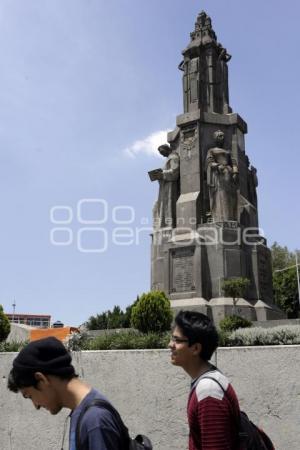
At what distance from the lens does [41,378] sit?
8.16 ft

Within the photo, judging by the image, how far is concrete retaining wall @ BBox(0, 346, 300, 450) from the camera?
241 inches

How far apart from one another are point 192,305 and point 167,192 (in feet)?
19.2

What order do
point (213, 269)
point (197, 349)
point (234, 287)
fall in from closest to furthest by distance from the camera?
point (197, 349) → point (234, 287) → point (213, 269)

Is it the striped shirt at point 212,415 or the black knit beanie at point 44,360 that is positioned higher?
the black knit beanie at point 44,360

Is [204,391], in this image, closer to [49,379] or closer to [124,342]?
[49,379]

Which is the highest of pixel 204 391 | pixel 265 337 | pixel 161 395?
pixel 265 337

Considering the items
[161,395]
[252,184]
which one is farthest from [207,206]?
[161,395]

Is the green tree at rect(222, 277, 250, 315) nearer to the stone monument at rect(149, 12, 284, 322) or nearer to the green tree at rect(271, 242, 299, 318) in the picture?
the stone monument at rect(149, 12, 284, 322)

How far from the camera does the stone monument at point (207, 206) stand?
65.2 feet

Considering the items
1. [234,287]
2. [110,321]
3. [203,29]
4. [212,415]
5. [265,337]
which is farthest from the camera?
[110,321]

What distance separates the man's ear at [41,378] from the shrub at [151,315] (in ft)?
43.3

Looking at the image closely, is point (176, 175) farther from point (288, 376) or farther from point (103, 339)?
point (288, 376)

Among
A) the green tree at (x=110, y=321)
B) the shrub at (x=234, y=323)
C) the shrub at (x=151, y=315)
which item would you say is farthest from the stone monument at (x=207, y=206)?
the green tree at (x=110, y=321)

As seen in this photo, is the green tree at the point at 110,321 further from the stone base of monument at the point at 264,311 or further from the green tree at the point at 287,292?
the green tree at the point at 287,292
